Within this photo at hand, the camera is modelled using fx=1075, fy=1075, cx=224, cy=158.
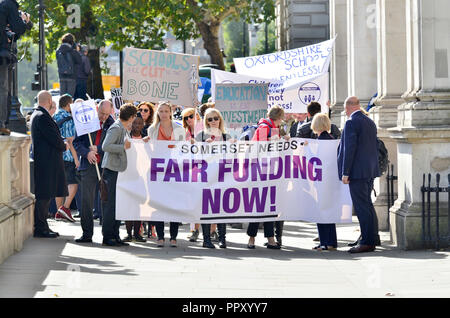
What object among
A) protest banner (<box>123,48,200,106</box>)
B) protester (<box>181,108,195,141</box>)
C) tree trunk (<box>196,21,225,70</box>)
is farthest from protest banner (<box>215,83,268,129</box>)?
tree trunk (<box>196,21,225,70</box>)

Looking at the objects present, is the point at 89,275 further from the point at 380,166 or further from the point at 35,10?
the point at 35,10

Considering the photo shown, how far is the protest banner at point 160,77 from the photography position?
17.1m

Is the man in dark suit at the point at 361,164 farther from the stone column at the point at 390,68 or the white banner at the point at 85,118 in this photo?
the white banner at the point at 85,118

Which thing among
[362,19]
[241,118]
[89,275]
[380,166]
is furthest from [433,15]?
[362,19]

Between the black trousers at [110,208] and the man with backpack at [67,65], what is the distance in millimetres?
9682

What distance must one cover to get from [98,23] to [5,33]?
2510 cm

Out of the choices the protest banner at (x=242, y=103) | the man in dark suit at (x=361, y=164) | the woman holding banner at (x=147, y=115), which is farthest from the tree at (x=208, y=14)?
the man in dark suit at (x=361, y=164)

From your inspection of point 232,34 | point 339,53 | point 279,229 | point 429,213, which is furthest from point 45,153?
point 232,34

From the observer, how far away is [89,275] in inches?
436

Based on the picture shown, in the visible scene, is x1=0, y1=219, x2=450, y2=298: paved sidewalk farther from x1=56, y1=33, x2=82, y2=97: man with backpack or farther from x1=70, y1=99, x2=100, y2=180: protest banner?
x1=56, y1=33, x2=82, y2=97: man with backpack

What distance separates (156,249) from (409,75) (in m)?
4.23

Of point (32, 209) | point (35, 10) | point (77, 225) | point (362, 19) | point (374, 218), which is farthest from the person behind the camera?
point (35, 10)

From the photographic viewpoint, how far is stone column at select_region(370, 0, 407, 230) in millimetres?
17516

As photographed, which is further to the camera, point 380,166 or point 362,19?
point 362,19
